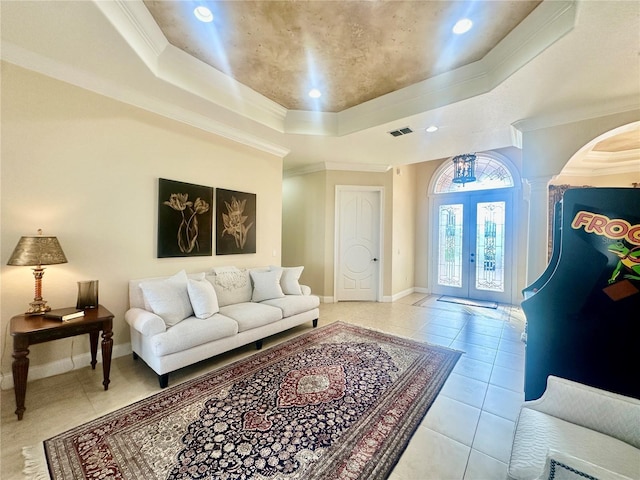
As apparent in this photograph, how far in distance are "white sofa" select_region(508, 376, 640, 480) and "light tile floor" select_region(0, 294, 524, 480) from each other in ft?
1.72

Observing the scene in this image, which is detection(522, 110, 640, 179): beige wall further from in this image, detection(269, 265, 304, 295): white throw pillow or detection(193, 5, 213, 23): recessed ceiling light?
detection(193, 5, 213, 23): recessed ceiling light

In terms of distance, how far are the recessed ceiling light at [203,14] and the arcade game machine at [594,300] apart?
9.55ft

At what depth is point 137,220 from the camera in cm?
307

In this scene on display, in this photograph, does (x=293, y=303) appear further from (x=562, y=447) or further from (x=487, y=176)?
(x=487, y=176)

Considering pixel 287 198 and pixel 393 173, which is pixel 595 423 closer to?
pixel 393 173

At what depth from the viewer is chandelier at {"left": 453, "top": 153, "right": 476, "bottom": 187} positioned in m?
5.14

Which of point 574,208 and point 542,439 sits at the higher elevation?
point 574,208

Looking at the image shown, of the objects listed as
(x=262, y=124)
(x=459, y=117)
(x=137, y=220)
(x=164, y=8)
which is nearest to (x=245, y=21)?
(x=164, y=8)

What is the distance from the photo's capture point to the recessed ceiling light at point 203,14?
2082mm

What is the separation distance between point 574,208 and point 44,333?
3892mm

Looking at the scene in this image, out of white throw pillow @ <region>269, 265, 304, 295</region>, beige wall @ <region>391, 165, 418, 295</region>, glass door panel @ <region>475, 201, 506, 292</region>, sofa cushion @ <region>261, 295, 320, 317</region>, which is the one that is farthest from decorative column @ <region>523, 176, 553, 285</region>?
white throw pillow @ <region>269, 265, 304, 295</region>

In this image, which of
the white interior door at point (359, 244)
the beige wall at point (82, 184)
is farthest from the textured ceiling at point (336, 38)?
the white interior door at point (359, 244)

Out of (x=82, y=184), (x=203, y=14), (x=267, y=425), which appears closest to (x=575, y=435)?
(x=267, y=425)

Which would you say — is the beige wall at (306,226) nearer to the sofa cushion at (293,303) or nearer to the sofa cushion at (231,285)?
the sofa cushion at (293,303)
